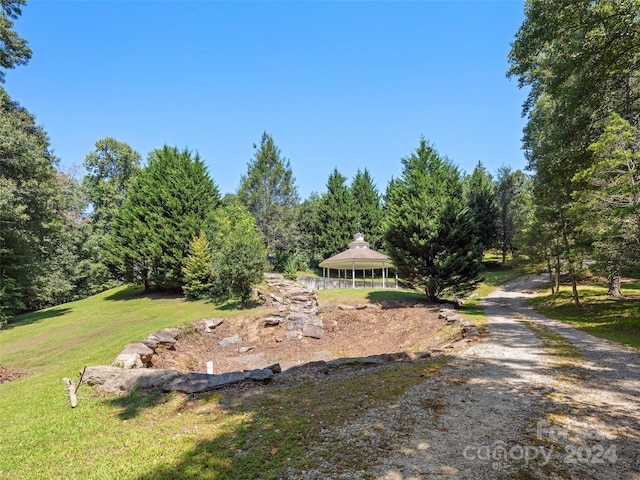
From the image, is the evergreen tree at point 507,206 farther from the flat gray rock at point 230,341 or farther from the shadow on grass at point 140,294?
the shadow on grass at point 140,294

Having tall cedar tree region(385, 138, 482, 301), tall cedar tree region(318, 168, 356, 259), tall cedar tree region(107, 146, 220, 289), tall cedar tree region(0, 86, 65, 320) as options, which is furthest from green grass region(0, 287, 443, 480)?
tall cedar tree region(318, 168, 356, 259)

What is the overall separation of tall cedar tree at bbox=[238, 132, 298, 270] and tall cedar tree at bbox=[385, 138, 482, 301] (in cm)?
2194

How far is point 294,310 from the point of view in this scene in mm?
16234

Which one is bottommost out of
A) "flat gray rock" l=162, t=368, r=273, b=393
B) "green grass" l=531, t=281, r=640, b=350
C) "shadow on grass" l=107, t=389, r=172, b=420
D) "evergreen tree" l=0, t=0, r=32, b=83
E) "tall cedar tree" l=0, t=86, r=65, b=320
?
"shadow on grass" l=107, t=389, r=172, b=420

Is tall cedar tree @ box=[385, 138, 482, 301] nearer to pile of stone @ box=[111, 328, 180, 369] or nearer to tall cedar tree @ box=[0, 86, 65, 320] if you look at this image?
pile of stone @ box=[111, 328, 180, 369]

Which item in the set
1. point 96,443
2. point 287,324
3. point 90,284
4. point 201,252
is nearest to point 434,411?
point 96,443

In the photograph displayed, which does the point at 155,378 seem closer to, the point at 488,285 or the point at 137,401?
the point at 137,401

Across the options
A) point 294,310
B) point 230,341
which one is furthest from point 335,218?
point 230,341

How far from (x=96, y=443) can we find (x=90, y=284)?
35443 mm

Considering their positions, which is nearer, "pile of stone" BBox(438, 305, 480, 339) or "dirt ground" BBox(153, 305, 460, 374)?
"pile of stone" BBox(438, 305, 480, 339)

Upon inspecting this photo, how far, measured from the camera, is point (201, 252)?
20.0 m

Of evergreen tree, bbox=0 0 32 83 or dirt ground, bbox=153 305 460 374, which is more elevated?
evergreen tree, bbox=0 0 32 83

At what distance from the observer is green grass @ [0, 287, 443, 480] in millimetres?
3656

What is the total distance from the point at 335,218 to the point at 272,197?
8193 millimetres
